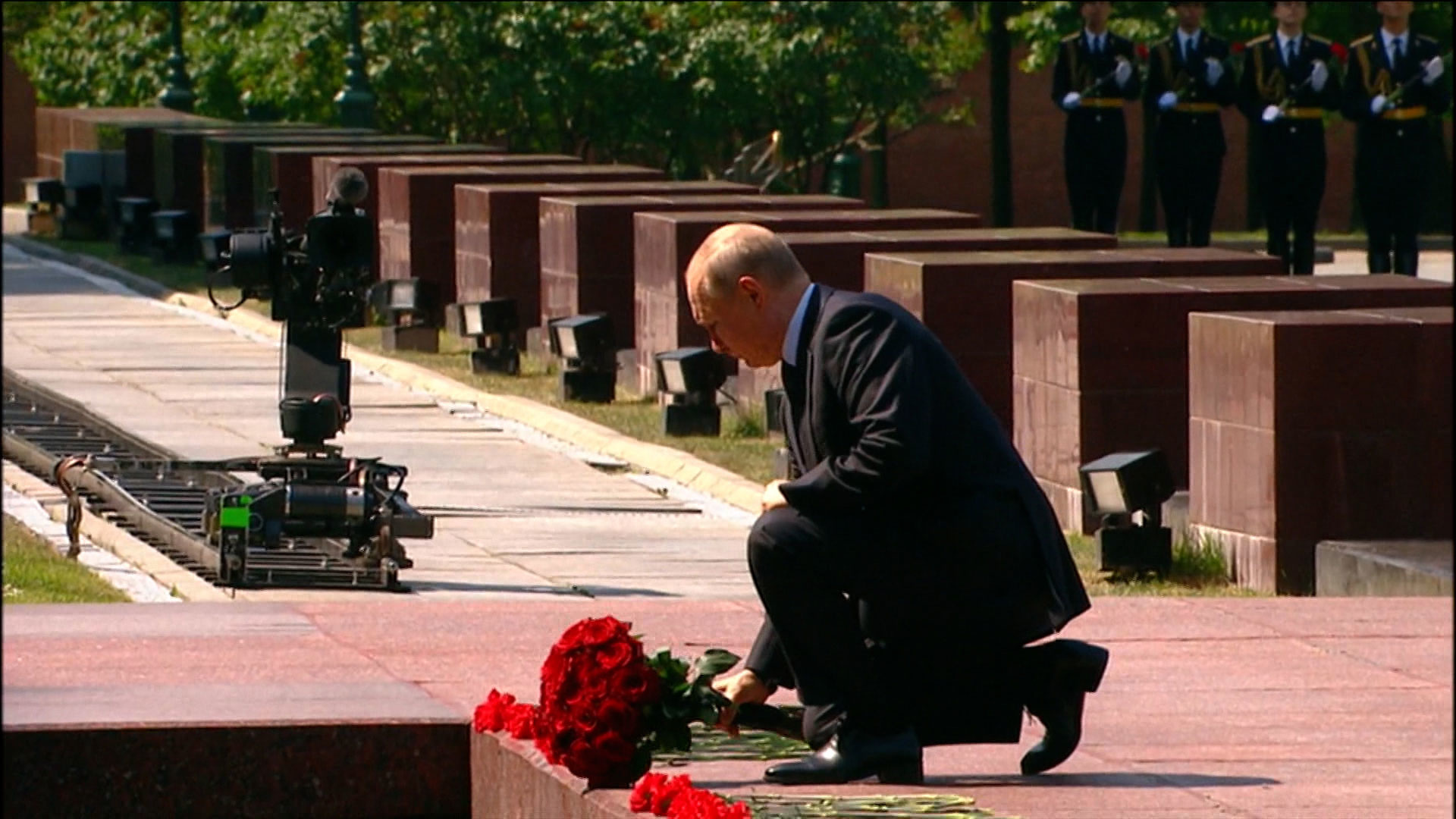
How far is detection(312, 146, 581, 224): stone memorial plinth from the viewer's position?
88.5 ft

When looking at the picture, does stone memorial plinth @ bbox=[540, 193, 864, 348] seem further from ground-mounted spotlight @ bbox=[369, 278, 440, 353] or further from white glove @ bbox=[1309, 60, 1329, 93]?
white glove @ bbox=[1309, 60, 1329, 93]

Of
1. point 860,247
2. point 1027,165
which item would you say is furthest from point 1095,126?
point 1027,165

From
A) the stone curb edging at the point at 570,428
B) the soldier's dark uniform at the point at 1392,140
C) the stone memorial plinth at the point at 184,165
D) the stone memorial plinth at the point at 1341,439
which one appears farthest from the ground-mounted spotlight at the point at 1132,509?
the stone memorial plinth at the point at 184,165

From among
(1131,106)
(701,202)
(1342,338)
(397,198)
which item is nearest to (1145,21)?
(1131,106)

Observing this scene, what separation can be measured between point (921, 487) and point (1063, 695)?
0.61 meters

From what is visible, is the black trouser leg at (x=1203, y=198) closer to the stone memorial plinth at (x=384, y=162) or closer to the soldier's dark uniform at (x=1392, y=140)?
the soldier's dark uniform at (x=1392, y=140)

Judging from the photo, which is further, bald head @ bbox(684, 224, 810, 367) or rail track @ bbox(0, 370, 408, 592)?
rail track @ bbox(0, 370, 408, 592)

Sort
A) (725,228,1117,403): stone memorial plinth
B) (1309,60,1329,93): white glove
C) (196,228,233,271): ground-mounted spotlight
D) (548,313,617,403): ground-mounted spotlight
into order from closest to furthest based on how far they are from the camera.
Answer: (196,228,233,271): ground-mounted spotlight < (725,228,1117,403): stone memorial plinth < (548,313,617,403): ground-mounted spotlight < (1309,60,1329,93): white glove

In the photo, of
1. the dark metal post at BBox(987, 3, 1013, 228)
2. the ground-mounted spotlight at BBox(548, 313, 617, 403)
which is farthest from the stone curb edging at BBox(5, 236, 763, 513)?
the dark metal post at BBox(987, 3, 1013, 228)

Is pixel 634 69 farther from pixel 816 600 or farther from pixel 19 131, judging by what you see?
pixel 816 600

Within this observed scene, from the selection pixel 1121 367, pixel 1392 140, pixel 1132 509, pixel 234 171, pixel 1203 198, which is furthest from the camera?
pixel 234 171

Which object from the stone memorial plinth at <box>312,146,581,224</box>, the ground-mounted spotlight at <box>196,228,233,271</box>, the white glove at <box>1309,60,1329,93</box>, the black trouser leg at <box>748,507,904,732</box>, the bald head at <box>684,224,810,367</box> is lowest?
the black trouser leg at <box>748,507,904,732</box>

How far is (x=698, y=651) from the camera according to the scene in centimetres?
893

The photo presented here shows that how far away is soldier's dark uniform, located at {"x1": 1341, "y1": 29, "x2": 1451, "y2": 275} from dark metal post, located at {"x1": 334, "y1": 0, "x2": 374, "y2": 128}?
17.1 meters
